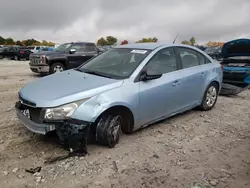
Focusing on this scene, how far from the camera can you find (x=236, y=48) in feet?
29.6

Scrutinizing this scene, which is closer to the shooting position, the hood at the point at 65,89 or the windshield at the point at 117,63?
the hood at the point at 65,89

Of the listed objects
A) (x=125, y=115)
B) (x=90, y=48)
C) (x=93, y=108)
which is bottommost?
(x=125, y=115)

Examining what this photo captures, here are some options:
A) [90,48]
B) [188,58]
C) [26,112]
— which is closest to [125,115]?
[26,112]

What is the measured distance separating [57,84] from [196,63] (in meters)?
3.02

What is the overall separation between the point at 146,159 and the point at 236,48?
6974mm

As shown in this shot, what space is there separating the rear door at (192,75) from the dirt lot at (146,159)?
1.81 ft

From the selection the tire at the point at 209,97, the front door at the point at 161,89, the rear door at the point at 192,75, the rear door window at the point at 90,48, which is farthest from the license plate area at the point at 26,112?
the rear door window at the point at 90,48

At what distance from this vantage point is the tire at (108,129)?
3664mm

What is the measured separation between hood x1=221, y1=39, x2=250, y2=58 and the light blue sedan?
385cm

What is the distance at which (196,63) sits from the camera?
18.0 feet

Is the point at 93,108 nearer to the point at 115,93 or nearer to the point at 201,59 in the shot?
the point at 115,93

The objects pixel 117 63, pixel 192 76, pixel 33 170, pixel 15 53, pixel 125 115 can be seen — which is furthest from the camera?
pixel 15 53

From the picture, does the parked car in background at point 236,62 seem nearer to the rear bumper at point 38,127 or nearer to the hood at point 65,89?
the hood at point 65,89

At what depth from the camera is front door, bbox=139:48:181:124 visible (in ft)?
13.8
